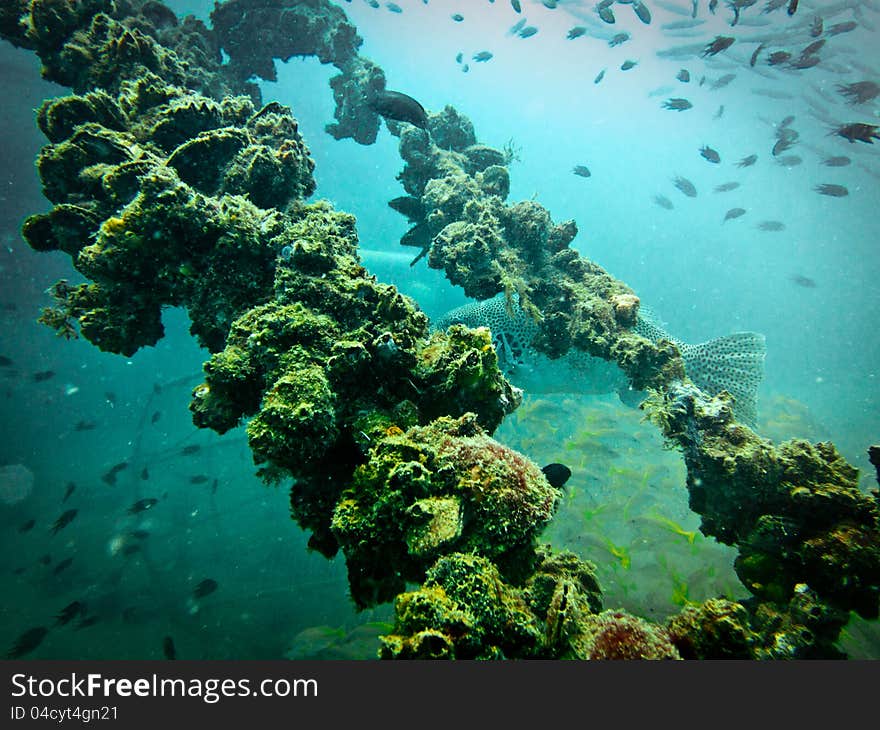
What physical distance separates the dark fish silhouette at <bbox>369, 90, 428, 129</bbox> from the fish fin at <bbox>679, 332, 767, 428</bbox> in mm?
6060

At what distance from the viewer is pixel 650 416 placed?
5.00m

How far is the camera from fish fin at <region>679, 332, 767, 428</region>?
18.8 feet

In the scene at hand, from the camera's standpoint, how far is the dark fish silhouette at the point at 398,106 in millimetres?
6199

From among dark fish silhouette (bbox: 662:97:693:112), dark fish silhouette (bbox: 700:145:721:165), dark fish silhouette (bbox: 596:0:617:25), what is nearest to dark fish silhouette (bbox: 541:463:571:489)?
dark fish silhouette (bbox: 596:0:617:25)

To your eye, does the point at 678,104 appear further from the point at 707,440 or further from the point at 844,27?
the point at 707,440

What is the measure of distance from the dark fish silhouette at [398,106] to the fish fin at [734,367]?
6.06 m

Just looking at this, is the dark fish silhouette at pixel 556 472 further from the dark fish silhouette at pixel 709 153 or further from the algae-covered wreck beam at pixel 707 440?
the dark fish silhouette at pixel 709 153

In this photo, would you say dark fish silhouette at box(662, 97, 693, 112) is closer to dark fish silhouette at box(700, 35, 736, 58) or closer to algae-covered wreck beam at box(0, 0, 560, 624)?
dark fish silhouette at box(700, 35, 736, 58)

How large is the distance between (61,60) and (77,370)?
106ft

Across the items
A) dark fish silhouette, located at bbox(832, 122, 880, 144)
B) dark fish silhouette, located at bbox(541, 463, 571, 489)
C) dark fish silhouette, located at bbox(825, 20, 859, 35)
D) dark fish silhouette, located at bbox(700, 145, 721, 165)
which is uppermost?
dark fish silhouette, located at bbox(825, 20, 859, 35)

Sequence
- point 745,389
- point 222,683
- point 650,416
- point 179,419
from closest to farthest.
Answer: point 222,683 → point 650,416 → point 745,389 → point 179,419

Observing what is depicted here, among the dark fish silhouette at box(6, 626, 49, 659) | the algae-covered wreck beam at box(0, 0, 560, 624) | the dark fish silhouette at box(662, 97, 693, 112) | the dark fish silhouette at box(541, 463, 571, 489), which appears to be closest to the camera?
the algae-covered wreck beam at box(0, 0, 560, 624)

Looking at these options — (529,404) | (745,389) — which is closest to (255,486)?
(529,404)

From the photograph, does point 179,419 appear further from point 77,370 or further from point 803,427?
point 803,427
